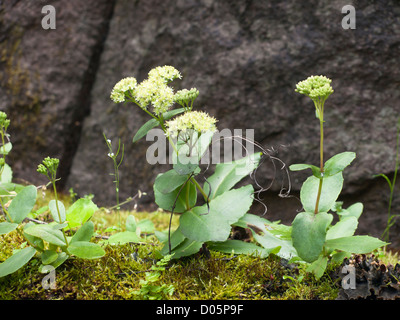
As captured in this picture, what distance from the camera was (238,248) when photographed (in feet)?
6.59

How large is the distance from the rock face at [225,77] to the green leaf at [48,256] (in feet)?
5.71

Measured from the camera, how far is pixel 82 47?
3.65 metres

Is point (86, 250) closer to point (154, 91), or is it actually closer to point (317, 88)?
point (154, 91)

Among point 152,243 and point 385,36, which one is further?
point 385,36

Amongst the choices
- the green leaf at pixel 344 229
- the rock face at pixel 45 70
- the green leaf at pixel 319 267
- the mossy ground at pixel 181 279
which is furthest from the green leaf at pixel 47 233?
the rock face at pixel 45 70

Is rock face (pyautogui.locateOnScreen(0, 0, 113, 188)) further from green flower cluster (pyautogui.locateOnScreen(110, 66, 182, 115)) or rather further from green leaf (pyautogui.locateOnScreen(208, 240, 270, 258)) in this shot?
green leaf (pyautogui.locateOnScreen(208, 240, 270, 258))

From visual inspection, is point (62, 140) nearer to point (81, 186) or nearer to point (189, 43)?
point (81, 186)

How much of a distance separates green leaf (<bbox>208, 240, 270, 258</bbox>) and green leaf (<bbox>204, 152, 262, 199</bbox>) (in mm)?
276

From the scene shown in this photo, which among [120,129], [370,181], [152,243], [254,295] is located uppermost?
[120,129]

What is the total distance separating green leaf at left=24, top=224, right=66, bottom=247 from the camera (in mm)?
1690

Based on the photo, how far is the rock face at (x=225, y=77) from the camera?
9.82 ft

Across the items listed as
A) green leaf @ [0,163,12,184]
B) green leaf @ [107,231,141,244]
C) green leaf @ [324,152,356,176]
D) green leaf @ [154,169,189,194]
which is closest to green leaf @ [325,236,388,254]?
green leaf @ [324,152,356,176]
